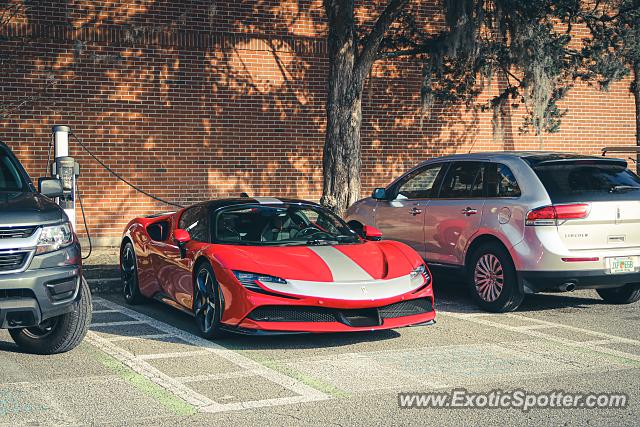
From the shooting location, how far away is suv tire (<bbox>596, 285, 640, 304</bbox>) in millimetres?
10219

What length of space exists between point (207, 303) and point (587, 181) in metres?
4.19

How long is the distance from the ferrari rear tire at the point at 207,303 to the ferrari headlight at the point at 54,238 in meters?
1.40

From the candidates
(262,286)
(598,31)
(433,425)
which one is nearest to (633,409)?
(433,425)


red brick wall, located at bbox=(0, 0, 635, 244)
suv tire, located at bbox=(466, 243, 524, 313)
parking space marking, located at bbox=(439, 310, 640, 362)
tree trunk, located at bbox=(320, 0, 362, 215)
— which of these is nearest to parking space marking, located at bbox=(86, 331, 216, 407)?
parking space marking, located at bbox=(439, 310, 640, 362)

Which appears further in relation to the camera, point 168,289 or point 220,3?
point 220,3

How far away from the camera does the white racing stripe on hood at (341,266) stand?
780 cm

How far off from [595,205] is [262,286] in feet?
12.2

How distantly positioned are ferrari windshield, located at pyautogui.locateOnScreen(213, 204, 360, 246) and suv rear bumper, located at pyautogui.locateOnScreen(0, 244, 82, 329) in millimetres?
1811

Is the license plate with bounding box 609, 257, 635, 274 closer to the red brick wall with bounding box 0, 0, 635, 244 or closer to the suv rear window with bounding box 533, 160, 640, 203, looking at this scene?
the suv rear window with bounding box 533, 160, 640, 203

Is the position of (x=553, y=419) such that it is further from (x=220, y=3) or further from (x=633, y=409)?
(x=220, y=3)

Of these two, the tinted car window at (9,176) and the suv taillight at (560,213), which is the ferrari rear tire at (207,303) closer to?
the tinted car window at (9,176)

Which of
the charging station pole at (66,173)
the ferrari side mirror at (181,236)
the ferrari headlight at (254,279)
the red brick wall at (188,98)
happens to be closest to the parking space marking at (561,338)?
the ferrari headlight at (254,279)

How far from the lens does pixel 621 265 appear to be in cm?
929

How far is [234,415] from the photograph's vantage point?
5.63 meters
